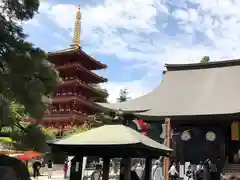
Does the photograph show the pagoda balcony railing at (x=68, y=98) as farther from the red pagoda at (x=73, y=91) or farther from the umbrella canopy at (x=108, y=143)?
the umbrella canopy at (x=108, y=143)

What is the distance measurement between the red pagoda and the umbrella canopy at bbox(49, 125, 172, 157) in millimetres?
25768

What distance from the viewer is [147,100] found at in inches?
806

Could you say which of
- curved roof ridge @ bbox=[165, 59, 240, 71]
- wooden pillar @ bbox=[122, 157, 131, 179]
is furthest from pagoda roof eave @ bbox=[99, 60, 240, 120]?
wooden pillar @ bbox=[122, 157, 131, 179]

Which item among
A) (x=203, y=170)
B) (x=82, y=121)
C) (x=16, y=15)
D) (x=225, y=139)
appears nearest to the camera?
(x=16, y=15)

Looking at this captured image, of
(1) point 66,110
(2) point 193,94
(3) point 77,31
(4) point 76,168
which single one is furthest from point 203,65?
(3) point 77,31

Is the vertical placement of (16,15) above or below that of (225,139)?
above

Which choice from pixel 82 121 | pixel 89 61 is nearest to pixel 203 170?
pixel 82 121

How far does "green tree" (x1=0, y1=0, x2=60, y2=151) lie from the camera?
24.2 ft

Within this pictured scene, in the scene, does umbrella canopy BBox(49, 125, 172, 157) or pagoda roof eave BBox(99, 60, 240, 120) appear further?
pagoda roof eave BBox(99, 60, 240, 120)

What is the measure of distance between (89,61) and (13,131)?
30019 millimetres

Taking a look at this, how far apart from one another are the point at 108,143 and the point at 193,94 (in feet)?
45.8

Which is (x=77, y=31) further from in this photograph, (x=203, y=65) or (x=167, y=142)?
(x=167, y=142)

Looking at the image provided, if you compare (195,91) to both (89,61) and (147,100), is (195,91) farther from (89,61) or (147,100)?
(89,61)

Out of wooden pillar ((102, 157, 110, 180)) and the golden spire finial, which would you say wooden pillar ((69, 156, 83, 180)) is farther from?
the golden spire finial
